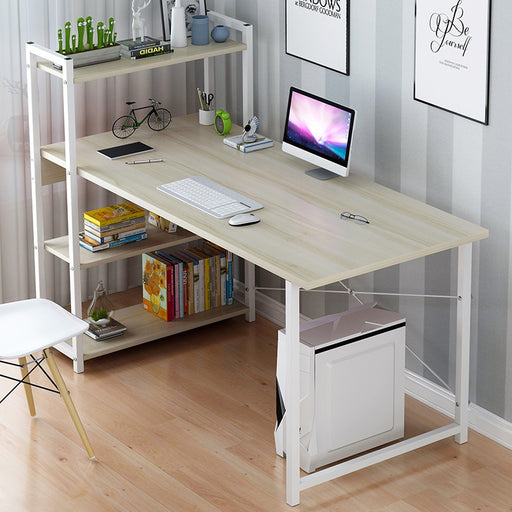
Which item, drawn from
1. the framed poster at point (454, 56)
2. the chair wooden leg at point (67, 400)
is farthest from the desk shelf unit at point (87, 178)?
the framed poster at point (454, 56)

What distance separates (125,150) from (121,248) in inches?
15.6

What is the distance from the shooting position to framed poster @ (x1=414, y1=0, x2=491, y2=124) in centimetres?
346

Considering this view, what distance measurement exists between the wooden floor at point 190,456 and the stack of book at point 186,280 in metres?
0.27

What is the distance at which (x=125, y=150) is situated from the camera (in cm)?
415

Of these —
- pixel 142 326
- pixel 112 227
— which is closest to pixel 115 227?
pixel 112 227

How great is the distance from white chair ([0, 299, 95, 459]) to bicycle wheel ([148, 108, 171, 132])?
1.03 m

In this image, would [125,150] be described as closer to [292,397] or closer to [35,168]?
[35,168]

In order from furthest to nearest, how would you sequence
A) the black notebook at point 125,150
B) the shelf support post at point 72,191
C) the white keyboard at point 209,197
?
1. the black notebook at point 125,150
2. the shelf support post at point 72,191
3. the white keyboard at point 209,197

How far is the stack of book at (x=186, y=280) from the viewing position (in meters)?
4.46

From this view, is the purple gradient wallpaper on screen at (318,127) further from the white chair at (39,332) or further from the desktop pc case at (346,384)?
the white chair at (39,332)

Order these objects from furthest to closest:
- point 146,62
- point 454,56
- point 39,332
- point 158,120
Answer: point 158,120 < point 146,62 < point 454,56 < point 39,332

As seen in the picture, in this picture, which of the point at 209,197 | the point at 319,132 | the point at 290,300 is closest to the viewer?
the point at 290,300

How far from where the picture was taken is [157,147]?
13.8ft

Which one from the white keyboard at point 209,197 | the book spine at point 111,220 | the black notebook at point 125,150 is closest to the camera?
the white keyboard at point 209,197
